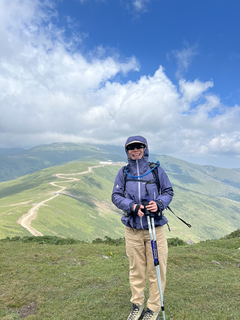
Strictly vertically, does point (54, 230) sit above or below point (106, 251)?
below

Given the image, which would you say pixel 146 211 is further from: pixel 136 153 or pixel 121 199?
pixel 136 153

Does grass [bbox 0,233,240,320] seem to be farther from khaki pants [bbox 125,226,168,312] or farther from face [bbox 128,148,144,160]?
face [bbox 128,148,144,160]

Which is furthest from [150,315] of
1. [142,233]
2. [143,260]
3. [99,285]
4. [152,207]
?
[152,207]

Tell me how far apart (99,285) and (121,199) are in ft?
18.8

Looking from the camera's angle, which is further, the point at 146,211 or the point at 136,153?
the point at 136,153

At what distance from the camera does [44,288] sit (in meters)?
8.58

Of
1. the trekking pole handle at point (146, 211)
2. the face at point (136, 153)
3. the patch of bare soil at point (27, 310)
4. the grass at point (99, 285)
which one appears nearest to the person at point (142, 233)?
the trekking pole handle at point (146, 211)

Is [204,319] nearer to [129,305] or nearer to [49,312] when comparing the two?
[129,305]

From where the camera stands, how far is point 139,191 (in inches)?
253

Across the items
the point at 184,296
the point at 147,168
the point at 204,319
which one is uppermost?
the point at 147,168

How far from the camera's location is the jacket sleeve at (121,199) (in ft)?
20.1

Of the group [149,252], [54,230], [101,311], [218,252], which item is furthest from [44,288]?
[54,230]

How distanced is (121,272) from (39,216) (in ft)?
380

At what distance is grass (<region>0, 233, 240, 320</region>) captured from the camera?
6.87 m
